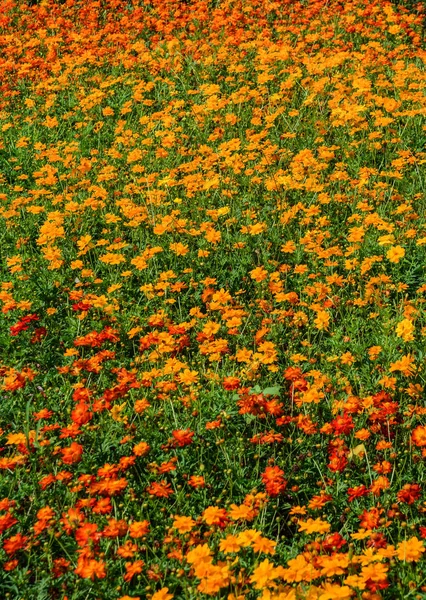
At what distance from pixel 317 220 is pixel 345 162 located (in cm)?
101

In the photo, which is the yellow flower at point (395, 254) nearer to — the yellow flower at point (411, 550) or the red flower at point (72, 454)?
the yellow flower at point (411, 550)

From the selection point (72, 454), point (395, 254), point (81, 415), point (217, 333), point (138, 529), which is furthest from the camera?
point (395, 254)

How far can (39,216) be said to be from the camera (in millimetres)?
5027

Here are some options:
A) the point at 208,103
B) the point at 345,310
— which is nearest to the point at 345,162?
the point at 208,103

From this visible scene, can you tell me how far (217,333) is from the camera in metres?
3.66

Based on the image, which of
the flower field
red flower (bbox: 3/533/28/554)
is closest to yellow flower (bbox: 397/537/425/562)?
the flower field

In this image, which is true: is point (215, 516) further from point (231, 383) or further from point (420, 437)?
point (420, 437)

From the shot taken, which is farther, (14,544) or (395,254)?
(395,254)

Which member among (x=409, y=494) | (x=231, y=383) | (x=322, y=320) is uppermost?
(x=231, y=383)

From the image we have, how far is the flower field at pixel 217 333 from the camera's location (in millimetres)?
2406

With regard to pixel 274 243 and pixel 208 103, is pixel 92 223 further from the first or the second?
pixel 208 103

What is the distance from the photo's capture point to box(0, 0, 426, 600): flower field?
2.41 metres

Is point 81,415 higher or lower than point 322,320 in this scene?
higher

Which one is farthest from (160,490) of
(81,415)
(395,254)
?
(395,254)
